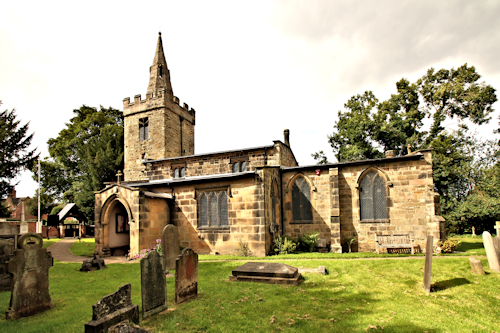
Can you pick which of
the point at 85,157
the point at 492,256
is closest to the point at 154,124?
the point at 85,157

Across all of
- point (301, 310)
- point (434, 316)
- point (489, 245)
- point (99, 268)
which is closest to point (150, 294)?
point (301, 310)

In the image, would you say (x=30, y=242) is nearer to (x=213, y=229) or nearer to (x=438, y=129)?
(x=213, y=229)

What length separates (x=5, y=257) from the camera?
9844 millimetres

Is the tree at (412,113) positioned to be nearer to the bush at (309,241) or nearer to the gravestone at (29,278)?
the bush at (309,241)

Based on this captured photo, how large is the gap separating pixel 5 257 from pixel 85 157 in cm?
2622

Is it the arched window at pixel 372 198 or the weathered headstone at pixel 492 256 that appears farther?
the arched window at pixel 372 198

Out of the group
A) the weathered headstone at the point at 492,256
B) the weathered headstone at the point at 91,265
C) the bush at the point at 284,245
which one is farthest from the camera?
the bush at the point at 284,245

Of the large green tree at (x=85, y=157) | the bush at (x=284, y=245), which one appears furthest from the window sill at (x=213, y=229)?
the large green tree at (x=85, y=157)

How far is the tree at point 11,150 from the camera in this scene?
2756cm

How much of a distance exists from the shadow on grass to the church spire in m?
29.1

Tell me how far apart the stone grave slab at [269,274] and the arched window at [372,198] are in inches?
288

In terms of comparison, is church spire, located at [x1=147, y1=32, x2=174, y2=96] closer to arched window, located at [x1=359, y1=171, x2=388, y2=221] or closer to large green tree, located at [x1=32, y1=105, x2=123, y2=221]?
large green tree, located at [x1=32, y1=105, x2=123, y2=221]

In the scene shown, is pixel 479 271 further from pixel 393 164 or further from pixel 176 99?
pixel 176 99

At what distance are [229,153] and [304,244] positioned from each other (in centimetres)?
1041
